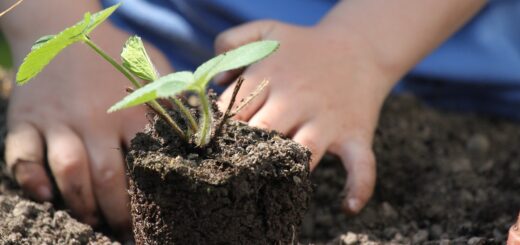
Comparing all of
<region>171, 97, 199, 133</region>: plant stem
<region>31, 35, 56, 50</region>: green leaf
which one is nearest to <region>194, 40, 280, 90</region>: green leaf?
<region>171, 97, 199, 133</region>: plant stem

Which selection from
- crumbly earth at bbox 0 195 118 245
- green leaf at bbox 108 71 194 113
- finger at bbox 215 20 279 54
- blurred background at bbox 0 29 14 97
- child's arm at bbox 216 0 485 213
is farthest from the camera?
blurred background at bbox 0 29 14 97

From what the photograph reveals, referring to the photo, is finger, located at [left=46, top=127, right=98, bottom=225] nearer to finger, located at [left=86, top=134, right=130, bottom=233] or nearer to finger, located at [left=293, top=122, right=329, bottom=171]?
finger, located at [left=86, top=134, right=130, bottom=233]

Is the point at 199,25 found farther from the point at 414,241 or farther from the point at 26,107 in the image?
the point at 414,241

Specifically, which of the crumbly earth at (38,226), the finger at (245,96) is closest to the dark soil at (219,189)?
the crumbly earth at (38,226)

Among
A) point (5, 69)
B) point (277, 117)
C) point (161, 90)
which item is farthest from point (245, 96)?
point (5, 69)

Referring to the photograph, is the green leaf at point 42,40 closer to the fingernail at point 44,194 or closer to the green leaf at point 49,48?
the green leaf at point 49,48

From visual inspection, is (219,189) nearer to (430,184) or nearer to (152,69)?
(152,69)
